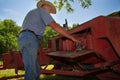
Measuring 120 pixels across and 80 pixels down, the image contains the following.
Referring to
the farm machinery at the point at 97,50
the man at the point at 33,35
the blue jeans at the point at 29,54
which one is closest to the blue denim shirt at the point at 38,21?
the man at the point at 33,35

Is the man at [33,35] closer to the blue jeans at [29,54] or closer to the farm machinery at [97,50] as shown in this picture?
the blue jeans at [29,54]

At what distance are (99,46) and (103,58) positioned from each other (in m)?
0.31

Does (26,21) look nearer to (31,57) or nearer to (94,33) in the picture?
(31,57)

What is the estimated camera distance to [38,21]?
4066 mm

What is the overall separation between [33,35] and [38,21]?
296mm

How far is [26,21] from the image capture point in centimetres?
415

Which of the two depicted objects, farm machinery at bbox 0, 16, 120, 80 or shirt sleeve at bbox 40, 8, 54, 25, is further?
farm machinery at bbox 0, 16, 120, 80

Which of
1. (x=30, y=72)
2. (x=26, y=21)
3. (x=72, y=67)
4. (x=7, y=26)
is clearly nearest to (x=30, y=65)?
(x=30, y=72)

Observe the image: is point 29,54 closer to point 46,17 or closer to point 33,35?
point 33,35

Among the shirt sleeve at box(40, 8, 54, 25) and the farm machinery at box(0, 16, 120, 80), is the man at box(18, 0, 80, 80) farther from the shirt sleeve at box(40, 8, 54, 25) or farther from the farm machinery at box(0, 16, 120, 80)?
the farm machinery at box(0, 16, 120, 80)

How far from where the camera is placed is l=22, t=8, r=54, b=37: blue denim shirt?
4.02m

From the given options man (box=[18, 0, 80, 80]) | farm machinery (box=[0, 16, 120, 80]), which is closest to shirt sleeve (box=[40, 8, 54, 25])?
man (box=[18, 0, 80, 80])

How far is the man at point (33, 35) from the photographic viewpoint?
3830 millimetres

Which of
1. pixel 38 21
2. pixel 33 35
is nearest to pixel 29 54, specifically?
pixel 33 35
